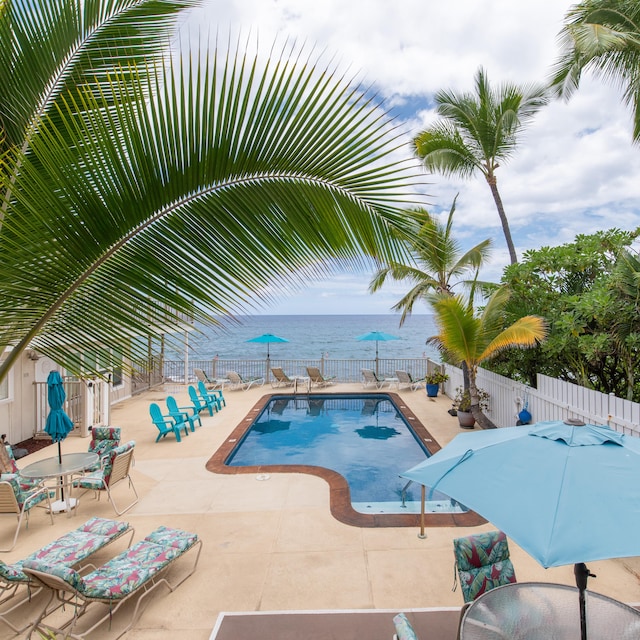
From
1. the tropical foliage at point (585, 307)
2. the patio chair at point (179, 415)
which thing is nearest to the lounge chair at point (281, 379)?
the patio chair at point (179, 415)

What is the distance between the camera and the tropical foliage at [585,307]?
243 inches

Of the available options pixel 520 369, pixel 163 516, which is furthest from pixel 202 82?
pixel 520 369

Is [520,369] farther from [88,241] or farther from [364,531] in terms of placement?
[88,241]

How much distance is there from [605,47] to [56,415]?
10.7 m

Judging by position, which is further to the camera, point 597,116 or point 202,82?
point 597,116

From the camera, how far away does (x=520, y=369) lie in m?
9.66

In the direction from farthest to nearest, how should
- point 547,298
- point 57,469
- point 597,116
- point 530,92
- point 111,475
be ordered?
point 530,92
point 597,116
point 547,298
point 111,475
point 57,469

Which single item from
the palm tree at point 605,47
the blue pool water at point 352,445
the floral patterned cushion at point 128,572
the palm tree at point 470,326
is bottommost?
the blue pool water at point 352,445

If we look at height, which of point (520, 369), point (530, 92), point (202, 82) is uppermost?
point (530, 92)

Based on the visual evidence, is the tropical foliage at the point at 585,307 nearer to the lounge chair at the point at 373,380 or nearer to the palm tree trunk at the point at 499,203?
the palm tree trunk at the point at 499,203

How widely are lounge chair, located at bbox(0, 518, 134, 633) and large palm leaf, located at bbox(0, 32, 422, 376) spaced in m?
3.03

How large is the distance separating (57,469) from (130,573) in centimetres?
262

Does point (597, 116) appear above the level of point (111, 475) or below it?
above

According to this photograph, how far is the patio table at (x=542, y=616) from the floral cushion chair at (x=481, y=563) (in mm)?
437
